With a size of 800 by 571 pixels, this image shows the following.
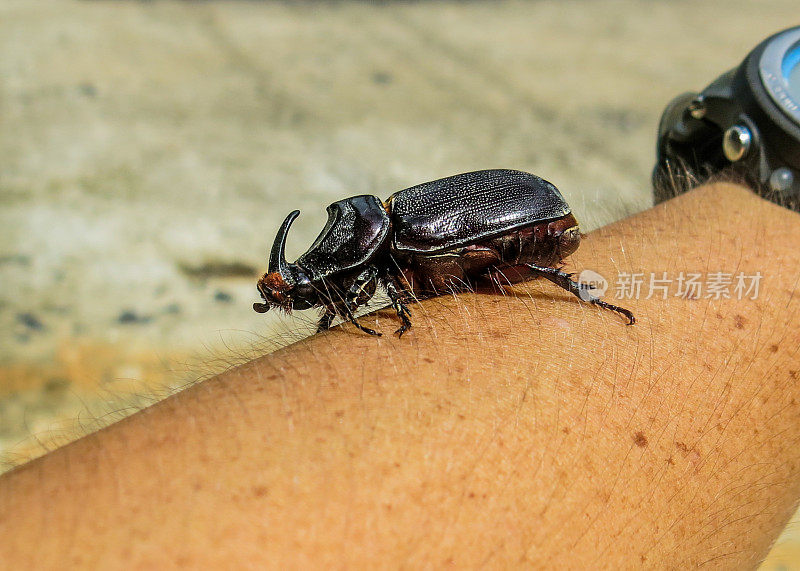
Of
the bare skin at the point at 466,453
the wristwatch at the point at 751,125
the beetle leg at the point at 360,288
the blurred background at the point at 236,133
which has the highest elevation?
the wristwatch at the point at 751,125

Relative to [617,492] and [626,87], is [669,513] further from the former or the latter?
[626,87]

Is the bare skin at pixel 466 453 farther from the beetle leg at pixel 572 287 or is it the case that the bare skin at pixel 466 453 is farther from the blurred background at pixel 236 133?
the blurred background at pixel 236 133

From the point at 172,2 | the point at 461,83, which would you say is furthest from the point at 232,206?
the point at 172,2

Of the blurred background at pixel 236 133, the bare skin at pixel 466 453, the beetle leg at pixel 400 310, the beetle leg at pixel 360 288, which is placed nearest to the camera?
the bare skin at pixel 466 453

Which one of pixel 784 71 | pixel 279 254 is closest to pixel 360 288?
pixel 279 254

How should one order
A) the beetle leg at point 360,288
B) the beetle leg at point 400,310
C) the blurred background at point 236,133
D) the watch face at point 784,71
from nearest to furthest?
the beetle leg at point 400,310
the beetle leg at point 360,288
the watch face at point 784,71
the blurred background at point 236,133

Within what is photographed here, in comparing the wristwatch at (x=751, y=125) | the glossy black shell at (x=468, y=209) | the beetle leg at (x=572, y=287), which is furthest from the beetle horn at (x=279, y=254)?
the wristwatch at (x=751, y=125)
